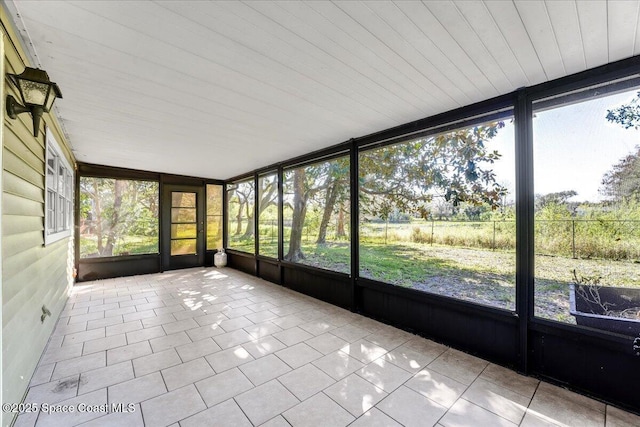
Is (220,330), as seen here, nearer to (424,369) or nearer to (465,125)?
(424,369)

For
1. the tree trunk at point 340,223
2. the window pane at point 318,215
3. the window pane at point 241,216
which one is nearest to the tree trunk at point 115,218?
the window pane at point 241,216

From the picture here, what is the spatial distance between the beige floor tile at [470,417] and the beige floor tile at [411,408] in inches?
2.1

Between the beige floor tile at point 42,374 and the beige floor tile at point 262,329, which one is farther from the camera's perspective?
the beige floor tile at point 262,329

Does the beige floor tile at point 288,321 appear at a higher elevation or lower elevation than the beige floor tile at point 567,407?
higher

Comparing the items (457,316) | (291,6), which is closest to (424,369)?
(457,316)

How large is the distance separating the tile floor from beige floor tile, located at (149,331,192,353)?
1 cm

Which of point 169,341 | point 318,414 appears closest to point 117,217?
point 169,341

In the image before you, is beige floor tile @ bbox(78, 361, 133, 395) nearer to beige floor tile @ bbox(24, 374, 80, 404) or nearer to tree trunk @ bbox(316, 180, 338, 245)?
beige floor tile @ bbox(24, 374, 80, 404)

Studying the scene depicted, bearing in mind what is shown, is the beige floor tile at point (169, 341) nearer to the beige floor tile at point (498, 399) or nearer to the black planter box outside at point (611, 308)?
the beige floor tile at point (498, 399)

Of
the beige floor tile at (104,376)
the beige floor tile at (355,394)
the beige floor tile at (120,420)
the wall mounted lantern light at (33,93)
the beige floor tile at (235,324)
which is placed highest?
the wall mounted lantern light at (33,93)

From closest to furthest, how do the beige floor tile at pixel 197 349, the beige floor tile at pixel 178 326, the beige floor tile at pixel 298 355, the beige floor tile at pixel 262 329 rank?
the beige floor tile at pixel 298 355, the beige floor tile at pixel 197 349, the beige floor tile at pixel 262 329, the beige floor tile at pixel 178 326

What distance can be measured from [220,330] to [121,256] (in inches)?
162

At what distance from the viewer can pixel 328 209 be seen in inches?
167

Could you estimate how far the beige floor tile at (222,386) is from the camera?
1925mm
